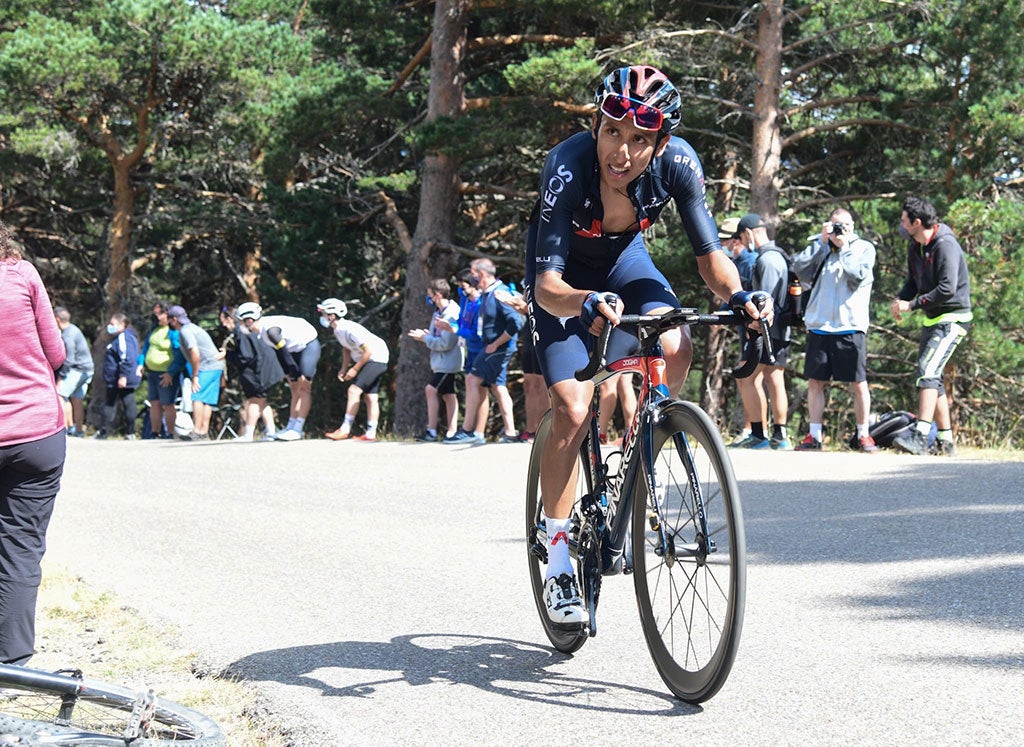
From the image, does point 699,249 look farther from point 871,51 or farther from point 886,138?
point 886,138

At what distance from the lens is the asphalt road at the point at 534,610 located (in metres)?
4.31

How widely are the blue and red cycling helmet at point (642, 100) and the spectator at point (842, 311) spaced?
780cm

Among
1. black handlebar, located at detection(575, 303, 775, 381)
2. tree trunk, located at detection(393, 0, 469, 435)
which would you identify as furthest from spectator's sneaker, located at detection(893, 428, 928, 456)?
tree trunk, located at detection(393, 0, 469, 435)

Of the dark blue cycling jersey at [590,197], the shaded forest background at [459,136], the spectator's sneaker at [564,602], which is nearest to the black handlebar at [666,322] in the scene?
the dark blue cycling jersey at [590,197]

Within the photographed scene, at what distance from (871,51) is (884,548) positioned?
15.5 metres

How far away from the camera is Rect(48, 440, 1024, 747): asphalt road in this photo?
4309 millimetres

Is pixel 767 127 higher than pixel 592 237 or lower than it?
higher

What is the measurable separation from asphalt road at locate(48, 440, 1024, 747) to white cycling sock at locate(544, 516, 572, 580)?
40 cm

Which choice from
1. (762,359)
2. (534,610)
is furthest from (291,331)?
(534,610)

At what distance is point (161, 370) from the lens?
1986cm

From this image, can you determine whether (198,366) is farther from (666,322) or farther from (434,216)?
(666,322)

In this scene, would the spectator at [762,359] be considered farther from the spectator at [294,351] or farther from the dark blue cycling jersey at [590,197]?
the dark blue cycling jersey at [590,197]

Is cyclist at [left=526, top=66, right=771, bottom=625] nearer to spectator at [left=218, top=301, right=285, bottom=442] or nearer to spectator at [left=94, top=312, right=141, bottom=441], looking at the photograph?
spectator at [left=218, top=301, right=285, bottom=442]

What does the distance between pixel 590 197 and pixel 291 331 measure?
12.6 meters
